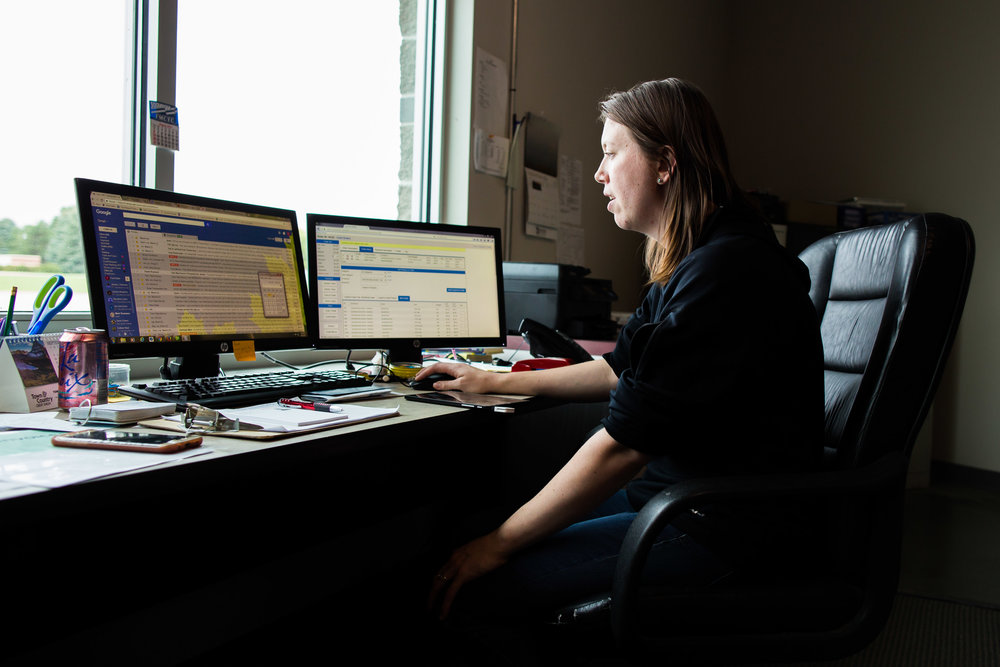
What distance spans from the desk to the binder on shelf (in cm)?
20

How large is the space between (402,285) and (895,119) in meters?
3.68

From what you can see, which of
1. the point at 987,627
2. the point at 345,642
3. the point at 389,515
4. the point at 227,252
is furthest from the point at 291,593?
the point at 987,627

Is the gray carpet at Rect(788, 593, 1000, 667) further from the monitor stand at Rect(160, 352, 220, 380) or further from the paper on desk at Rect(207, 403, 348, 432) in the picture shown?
the monitor stand at Rect(160, 352, 220, 380)

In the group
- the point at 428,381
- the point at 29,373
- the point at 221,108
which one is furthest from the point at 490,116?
the point at 29,373

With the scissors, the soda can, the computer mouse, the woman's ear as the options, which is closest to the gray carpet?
the computer mouse

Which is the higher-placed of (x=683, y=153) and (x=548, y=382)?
(x=683, y=153)

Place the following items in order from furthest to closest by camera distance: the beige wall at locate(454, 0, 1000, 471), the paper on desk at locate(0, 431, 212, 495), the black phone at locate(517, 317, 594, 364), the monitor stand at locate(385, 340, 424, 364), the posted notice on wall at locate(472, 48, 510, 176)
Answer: the beige wall at locate(454, 0, 1000, 471), the posted notice on wall at locate(472, 48, 510, 176), the black phone at locate(517, 317, 594, 364), the monitor stand at locate(385, 340, 424, 364), the paper on desk at locate(0, 431, 212, 495)

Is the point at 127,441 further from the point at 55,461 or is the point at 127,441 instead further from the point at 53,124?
the point at 53,124

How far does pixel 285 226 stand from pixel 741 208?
958 mm

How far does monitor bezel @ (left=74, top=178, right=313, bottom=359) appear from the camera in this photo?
1233mm

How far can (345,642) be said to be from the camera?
185 centimetres

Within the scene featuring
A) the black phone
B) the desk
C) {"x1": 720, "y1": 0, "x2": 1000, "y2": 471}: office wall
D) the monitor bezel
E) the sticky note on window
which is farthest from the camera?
{"x1": 720, "y1": 0, "x2": 1000, "y2": 471}: office wall

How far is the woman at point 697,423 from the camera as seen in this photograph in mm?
993

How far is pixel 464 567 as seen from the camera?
112 centimetres
